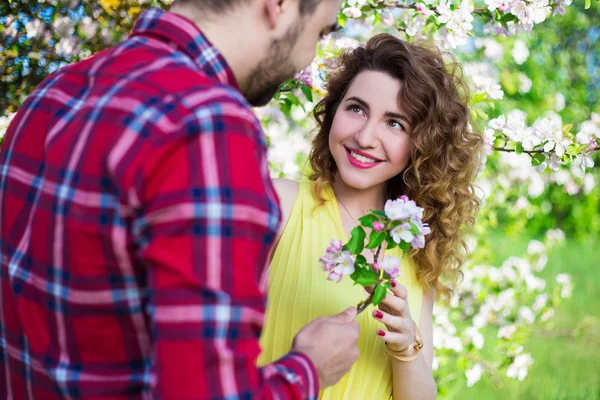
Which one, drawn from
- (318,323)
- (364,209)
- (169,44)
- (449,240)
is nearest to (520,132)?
(449,240)

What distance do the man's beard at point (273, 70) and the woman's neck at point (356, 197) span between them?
3.18 ft

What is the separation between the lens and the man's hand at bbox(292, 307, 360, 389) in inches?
45.0

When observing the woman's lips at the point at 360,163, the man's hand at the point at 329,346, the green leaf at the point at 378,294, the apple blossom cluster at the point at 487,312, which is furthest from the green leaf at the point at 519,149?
the apple blossom cluster at the point at 487,312

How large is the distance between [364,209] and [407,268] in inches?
9.2

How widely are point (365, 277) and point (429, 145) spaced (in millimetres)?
747

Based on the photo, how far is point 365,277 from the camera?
4.78 ft

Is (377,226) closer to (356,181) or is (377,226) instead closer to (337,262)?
(337,262)

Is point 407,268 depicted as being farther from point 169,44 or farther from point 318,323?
point 169,44

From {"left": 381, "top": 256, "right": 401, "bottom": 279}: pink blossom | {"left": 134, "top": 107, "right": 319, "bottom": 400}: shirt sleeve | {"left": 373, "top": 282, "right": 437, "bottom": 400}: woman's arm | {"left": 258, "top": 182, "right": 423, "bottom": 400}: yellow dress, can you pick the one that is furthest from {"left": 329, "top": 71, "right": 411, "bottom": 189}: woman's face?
{"left": 134, "top": 107, "right": 319, "bottom": 400}: shirt sleeve

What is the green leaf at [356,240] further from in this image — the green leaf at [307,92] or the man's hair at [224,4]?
the green leaf at [307,92]

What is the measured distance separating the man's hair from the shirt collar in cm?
4

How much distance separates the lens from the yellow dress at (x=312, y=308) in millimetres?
1905

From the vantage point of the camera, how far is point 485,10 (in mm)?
2533

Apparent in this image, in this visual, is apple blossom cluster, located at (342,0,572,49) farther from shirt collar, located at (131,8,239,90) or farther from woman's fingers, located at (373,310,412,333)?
shirt collar, located at (131,8,239,90)
